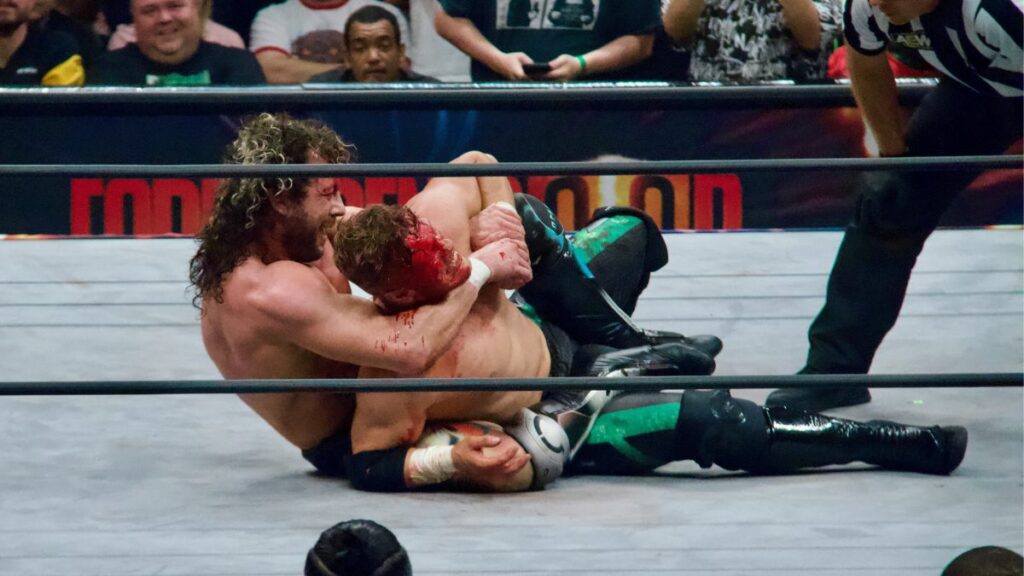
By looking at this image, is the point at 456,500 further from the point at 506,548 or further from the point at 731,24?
the point at 731,24

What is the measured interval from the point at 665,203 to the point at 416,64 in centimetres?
89

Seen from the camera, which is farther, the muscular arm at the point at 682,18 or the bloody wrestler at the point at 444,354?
the muscular arm at the point at 682,18

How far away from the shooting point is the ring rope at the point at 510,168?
5.49 ft

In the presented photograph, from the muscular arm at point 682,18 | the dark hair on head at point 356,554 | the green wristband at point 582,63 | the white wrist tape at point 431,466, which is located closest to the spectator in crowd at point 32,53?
the green wristband at point 582,63

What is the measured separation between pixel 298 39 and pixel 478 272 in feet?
6.91

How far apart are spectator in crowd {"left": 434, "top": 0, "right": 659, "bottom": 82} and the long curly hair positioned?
1.78m

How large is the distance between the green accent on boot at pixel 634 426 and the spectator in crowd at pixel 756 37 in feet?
5.42

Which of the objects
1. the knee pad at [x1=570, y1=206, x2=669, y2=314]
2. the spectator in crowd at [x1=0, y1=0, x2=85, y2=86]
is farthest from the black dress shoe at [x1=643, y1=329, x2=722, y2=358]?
the spectator in crowd at [x1=0, y1=0, x2=85, y2=86]

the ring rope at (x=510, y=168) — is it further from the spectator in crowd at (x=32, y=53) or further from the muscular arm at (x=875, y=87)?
the spectator in crowd at (x=32, y=53)

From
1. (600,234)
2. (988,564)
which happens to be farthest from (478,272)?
(988,564)

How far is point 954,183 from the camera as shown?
9.21 ft

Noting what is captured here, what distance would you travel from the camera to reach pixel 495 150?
4.25 metres

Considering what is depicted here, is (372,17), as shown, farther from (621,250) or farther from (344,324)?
(344,324)

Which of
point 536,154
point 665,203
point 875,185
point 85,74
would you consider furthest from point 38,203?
point 875,185
